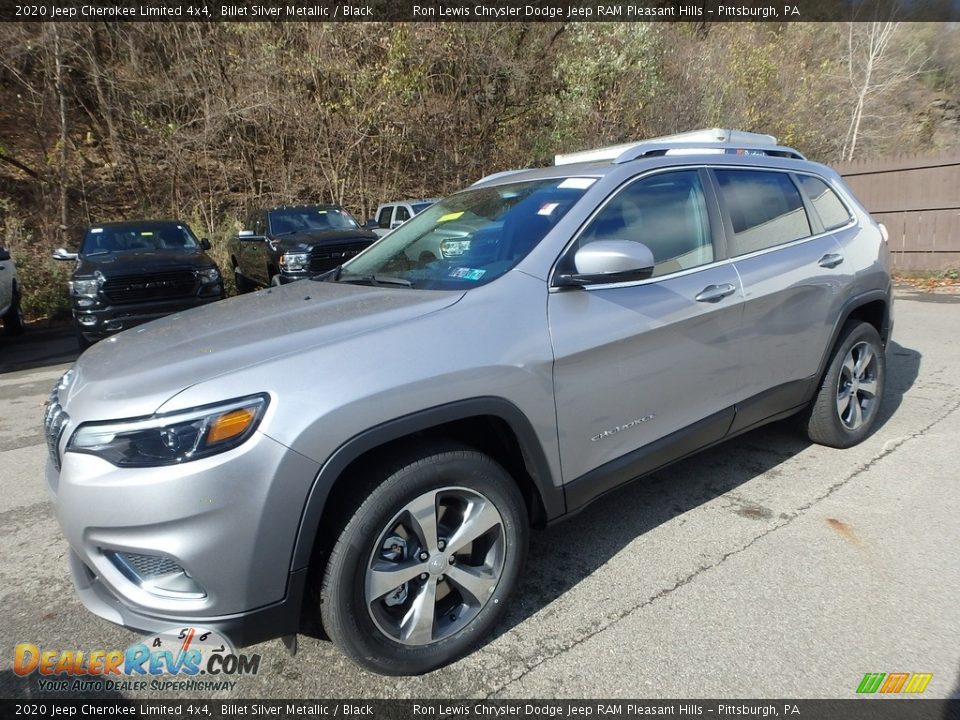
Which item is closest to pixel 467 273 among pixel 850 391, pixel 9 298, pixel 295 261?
pixel 850 391

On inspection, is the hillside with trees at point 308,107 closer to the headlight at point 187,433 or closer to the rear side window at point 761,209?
the headlight at point 187,433

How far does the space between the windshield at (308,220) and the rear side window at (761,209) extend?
8378mm

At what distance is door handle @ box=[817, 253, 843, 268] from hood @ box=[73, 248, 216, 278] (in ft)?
24.1

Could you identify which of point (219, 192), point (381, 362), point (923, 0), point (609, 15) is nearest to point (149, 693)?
point (381, 362)

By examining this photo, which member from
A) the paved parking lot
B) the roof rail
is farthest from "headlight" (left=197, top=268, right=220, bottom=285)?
the roof rail

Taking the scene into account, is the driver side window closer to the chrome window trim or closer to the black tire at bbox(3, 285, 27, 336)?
A: the chrome window trim

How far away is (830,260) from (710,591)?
2.22 meters

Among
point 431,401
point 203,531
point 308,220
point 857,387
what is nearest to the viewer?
point 203,531

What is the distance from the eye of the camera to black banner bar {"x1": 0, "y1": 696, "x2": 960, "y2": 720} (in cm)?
214

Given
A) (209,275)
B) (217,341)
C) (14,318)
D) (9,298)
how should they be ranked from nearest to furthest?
(217,341) < (209,275) < (9,298) < (14,318)

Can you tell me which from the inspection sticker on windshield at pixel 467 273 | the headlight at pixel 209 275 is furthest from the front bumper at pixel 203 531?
the headlight at pixel 209 275

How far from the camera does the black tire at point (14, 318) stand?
9.95 meters
